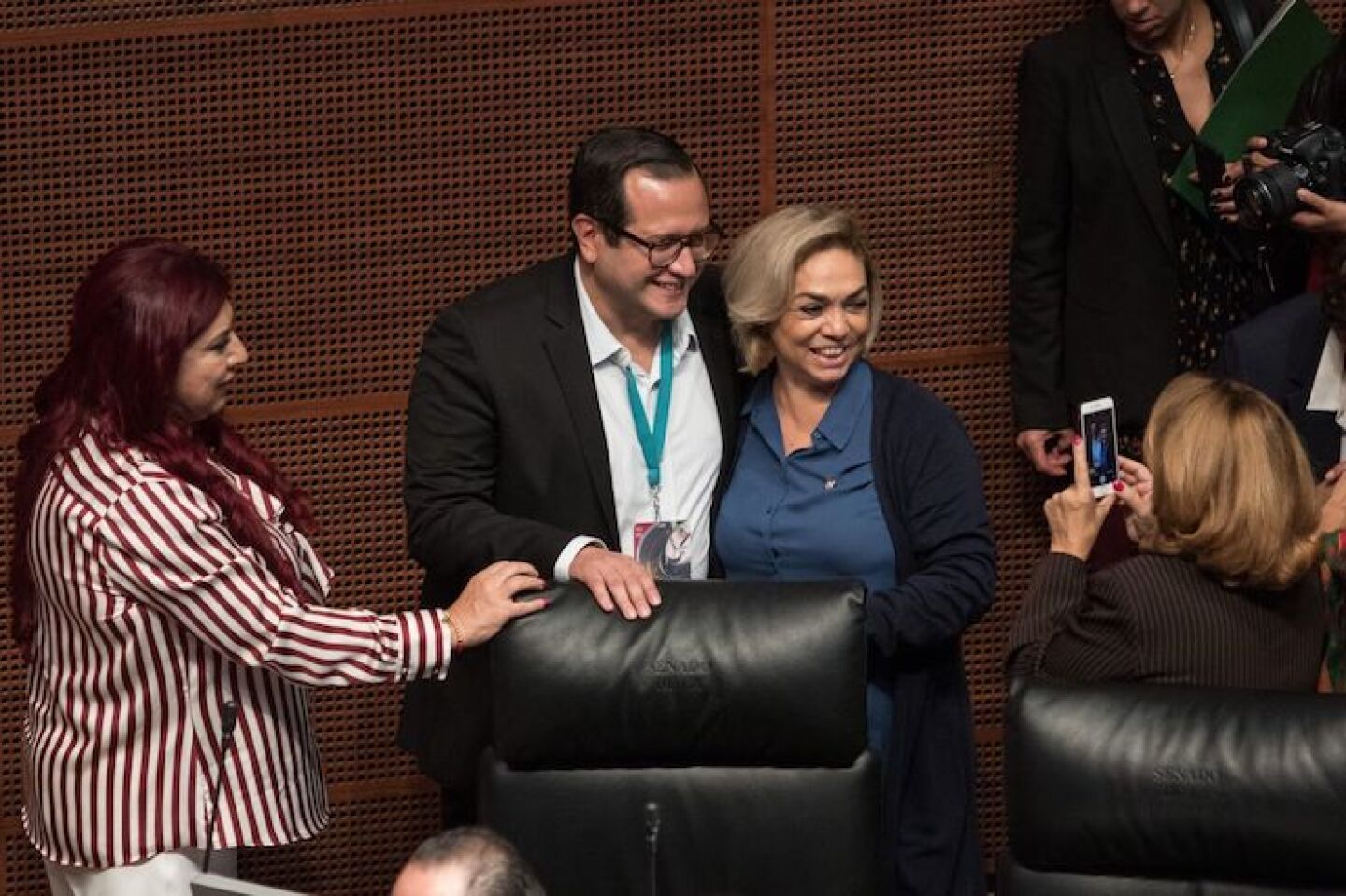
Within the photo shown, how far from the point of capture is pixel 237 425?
4766 millimetres

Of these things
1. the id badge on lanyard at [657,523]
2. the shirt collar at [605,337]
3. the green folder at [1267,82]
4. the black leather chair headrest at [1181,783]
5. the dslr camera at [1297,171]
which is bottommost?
the black leather chair headrest at [1181,783]

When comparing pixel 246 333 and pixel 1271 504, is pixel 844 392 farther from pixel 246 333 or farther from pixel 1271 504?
pixel 246 333

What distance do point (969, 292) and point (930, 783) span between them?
1.63m

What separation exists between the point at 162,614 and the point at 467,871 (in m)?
1.03

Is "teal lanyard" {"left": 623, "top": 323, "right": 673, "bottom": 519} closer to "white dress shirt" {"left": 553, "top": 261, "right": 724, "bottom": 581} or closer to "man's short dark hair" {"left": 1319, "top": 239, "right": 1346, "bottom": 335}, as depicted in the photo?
"white dress shirt" {"left": 553, "top": 261, "right": 724, "bottom": 581}

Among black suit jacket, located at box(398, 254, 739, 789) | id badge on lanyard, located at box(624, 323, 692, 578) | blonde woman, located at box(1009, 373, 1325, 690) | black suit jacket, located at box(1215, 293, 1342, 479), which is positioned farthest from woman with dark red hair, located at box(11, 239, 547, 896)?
black suit jacket, located at box(1215, 293, 1342, 479)

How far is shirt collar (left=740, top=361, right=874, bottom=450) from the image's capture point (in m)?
3.69

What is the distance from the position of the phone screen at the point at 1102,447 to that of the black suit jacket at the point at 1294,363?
38 centimetres

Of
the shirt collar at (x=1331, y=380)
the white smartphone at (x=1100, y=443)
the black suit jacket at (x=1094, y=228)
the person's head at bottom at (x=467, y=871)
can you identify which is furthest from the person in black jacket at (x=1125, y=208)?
the person's head at bottom at (x=467, y=871)

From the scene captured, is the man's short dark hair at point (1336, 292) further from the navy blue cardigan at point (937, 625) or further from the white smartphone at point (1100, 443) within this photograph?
the navy blue cardigan at point (937, 625)

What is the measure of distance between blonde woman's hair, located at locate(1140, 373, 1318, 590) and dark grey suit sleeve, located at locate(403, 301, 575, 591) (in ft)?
3.18

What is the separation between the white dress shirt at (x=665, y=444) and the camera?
3746mm

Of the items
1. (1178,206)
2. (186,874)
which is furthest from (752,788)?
(1178,206)

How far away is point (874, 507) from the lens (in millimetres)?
3646
